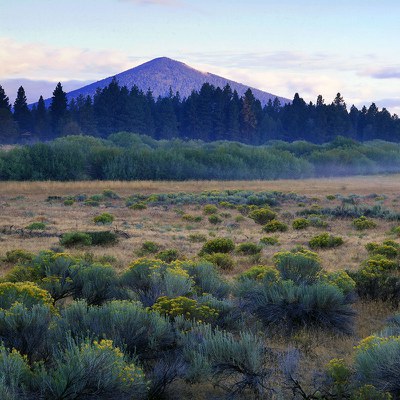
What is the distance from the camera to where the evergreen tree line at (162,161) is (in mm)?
52344

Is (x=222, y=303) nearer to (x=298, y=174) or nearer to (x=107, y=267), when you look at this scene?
(x=107, y=267)

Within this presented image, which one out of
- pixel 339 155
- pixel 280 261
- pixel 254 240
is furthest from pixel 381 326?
pixel 339 155

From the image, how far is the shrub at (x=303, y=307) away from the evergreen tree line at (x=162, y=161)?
45462 mm

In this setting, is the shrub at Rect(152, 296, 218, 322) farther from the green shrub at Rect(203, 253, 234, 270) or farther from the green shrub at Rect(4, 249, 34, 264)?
the green shrub at Rect(4, 249, 34, 264)

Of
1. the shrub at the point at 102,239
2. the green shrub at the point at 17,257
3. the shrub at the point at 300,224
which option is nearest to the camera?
the green shrub at the point at 17,257

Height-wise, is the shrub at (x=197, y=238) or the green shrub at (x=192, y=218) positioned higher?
the shrub at (x=197, y=238)

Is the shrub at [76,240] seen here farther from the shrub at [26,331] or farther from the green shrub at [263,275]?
the shrub at [26,331]

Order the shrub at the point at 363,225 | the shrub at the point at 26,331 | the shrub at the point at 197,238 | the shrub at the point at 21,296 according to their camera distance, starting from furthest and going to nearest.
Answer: the shrub at the point at 363,225
the shrub at the point at 197,238
the shrub at the point at 21,296
the shrub at the point at 26,331

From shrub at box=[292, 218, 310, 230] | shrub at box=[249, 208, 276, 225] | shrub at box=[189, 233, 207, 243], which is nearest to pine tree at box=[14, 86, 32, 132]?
shrub at box=[249, 208, 276, 225]

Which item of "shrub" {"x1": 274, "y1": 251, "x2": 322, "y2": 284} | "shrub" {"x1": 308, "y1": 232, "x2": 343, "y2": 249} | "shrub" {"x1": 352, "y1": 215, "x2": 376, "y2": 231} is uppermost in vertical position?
"shrub" {"x1": 274, "y1": 251, "x2": 322, "y2": 284}

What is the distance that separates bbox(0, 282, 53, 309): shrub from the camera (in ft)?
22.4

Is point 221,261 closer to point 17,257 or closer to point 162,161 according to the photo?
point 17,257

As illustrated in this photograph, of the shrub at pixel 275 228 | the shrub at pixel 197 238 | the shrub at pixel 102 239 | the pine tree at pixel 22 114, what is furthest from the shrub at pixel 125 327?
the pine tree at pixel 22 114

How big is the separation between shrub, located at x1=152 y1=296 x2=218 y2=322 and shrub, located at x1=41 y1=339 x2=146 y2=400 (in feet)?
6.92
